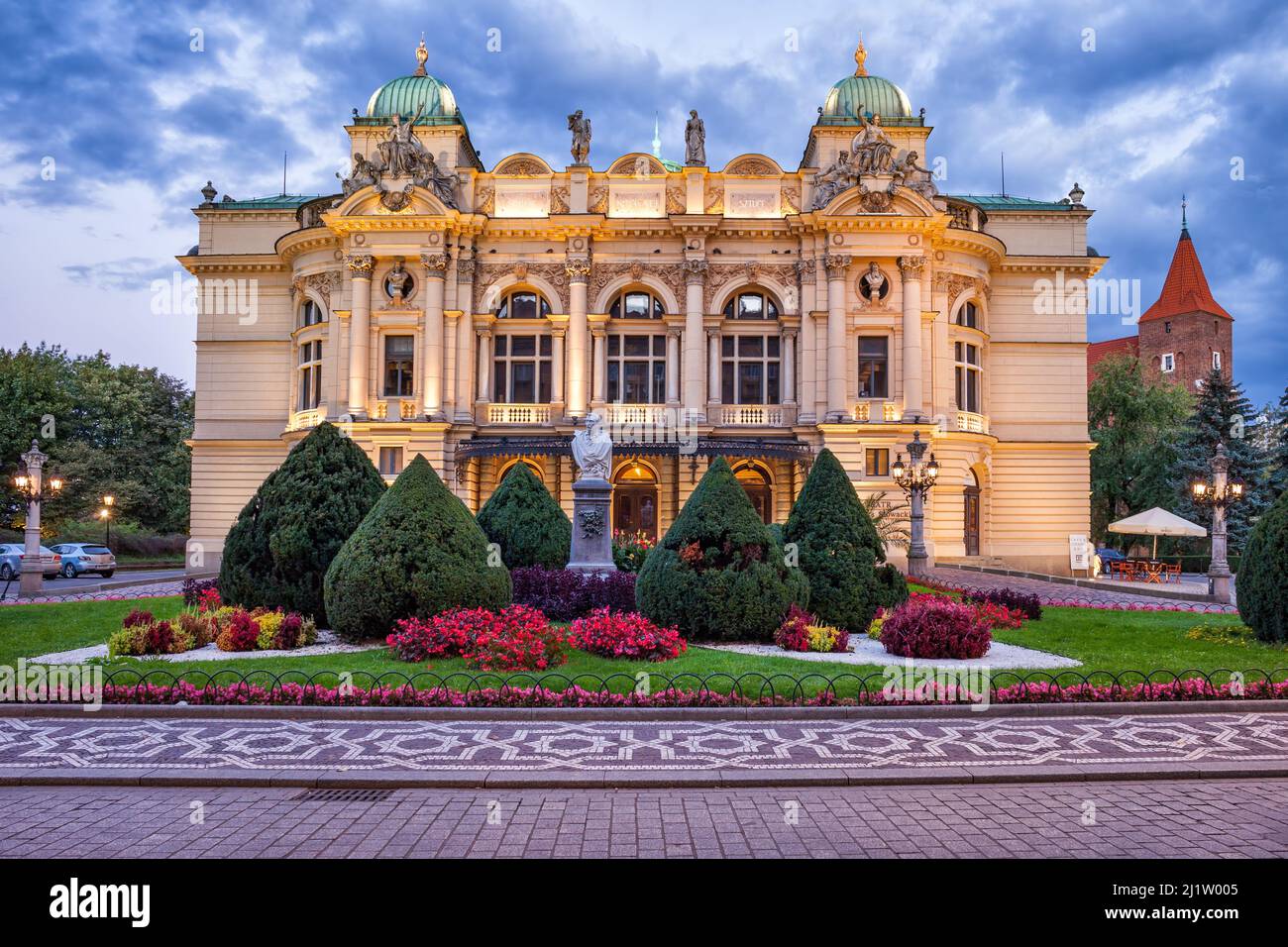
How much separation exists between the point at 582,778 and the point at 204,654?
841 cm

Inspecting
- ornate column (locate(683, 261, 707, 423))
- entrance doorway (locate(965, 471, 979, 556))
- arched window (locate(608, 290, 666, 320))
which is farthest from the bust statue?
entrance doorway (locate(965, 471, 979, 556))

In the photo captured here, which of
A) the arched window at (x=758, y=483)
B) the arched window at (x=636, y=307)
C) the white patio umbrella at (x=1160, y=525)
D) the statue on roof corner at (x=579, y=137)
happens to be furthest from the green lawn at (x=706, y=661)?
the statue on roof corner at (x=579, y=137)

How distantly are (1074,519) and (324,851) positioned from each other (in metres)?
39.6

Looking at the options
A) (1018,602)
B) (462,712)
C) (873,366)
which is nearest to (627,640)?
(462,712)

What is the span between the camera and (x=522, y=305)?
123 ft

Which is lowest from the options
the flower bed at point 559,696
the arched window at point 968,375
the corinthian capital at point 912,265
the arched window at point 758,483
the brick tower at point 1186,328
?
the flower bed at point 559,696

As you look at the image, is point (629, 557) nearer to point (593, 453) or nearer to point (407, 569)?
point (593, 453)

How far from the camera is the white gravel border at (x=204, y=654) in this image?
475 inches

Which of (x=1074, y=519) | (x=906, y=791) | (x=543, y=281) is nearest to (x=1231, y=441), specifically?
(x=1074, y=519)

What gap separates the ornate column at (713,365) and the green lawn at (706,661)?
20.7m

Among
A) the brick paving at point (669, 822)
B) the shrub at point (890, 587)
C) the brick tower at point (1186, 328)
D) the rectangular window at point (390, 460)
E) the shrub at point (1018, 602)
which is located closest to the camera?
the brick paving at point (669, 822)

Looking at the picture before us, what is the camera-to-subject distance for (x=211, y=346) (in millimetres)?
39844

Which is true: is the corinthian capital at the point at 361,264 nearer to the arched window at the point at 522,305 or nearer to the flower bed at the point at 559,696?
the arched window at the point at 522,305

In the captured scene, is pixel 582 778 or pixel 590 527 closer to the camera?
pixel 582 778
